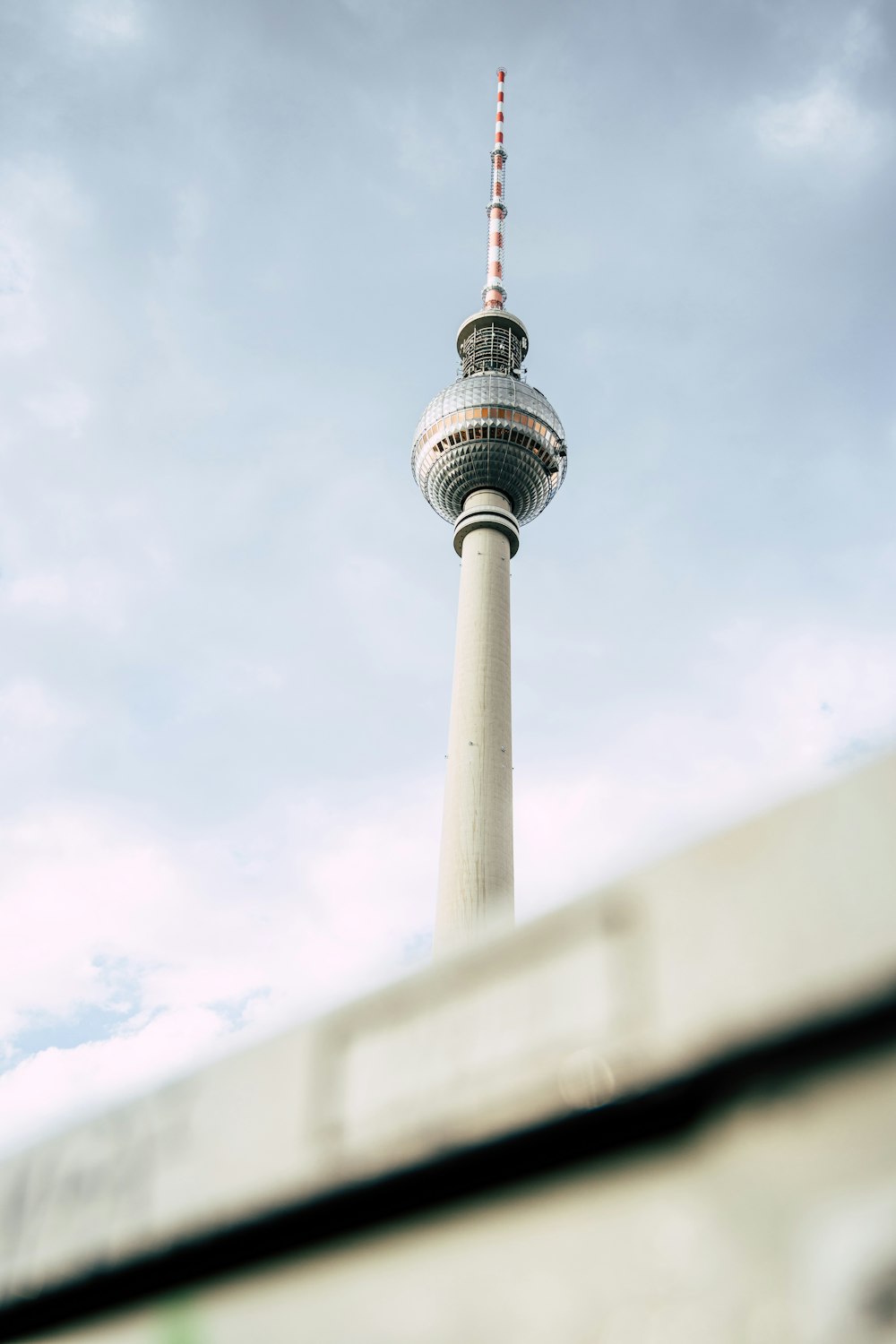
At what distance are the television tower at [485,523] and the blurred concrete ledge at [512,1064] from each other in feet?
85.4

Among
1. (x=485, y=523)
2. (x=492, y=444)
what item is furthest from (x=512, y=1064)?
(x=492, y=444)

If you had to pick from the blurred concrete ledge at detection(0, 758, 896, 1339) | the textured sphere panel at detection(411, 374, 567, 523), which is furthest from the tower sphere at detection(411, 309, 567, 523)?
the blurred concrete ledge at detection(0, 758, 896, 1339)

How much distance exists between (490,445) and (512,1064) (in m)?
39.4

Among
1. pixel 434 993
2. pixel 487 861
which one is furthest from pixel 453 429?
pixel 434 993

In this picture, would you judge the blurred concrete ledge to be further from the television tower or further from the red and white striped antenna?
the red and white striped antenna

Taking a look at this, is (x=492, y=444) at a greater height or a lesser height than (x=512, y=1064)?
greater

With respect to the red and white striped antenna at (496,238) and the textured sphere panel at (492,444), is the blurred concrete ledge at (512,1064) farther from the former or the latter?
the red and white striped antenna at (496,238)

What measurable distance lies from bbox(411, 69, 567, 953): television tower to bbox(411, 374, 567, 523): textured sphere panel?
0.05 metres

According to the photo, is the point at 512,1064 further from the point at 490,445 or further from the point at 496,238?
the point at 496,238

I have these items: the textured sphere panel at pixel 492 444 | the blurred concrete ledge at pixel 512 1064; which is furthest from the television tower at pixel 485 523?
the blurred concrete ledge at pixel 512 1064

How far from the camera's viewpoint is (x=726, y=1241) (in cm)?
122

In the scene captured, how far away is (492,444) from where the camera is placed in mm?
39594

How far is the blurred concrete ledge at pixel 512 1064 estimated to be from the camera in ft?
3.94

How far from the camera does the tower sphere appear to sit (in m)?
39.6
